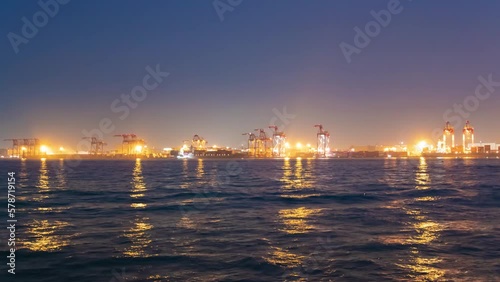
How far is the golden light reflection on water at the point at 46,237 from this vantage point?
1417 cm

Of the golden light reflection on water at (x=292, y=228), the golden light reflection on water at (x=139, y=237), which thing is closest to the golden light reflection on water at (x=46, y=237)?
the golden light reflection on water at (x=139, y=237)

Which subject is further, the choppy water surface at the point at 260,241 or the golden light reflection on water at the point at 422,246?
the choppy water surface at the point at 260,241

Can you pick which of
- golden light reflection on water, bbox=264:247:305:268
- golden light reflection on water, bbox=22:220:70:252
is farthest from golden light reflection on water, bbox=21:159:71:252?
golden light reflection on water, bbox=264:247:305:268

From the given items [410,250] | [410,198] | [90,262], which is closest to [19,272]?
[90,262]

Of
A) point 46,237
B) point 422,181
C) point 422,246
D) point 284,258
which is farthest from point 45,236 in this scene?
point 422,181

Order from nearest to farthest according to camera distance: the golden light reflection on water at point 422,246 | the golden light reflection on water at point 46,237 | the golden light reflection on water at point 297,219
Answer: the golden light reflection on water at point 422,246
the golden light reflection on water at point 46,237
the golden light reflection on water at point 297,219

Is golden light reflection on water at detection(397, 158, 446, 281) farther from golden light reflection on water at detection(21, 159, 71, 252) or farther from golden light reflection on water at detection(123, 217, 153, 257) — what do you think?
golden light reflection on water at detection(21, 159, 71, 252)

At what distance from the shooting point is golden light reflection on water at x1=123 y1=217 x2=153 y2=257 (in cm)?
1331

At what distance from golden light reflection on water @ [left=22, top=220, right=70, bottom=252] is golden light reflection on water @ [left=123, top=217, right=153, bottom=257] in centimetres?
222

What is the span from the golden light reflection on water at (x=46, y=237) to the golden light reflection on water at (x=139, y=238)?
2.22 m

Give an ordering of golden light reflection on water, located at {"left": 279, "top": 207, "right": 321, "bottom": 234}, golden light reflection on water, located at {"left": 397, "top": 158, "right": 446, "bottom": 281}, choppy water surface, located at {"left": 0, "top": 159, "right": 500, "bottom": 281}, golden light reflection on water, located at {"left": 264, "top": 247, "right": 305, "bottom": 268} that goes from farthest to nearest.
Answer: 1. golden light reflection on water, located at {"left": 279, "top": 207, "right": 321, "bottom": 234}
2. golden light reflection on water, located at {"left": 264, "top": 247, "right": 305, "bottom": 268}
3. choppy water surface, located at {"left": 0, "top": 159, "right": 500, "bottom": 281}
4. golden light reflection on water, located at {"left": 397, "top": 158, "right": 446, "bottom": 281}

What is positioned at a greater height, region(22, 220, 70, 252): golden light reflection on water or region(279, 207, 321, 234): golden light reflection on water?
region(279, 207, 321, 234): golden light reflection on water

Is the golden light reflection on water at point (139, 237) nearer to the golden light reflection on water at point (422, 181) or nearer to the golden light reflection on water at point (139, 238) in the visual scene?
the golden light reflection on water at point (139, 238)

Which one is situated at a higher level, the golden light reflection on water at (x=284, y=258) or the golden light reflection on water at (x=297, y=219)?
the golden light reflection on water at (x=297, y=219)
